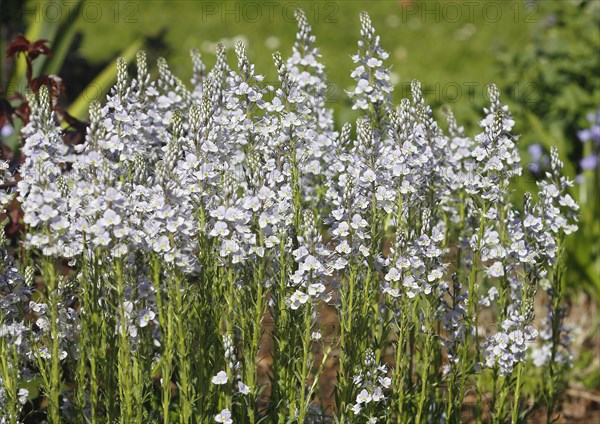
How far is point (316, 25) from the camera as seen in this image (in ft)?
34.2

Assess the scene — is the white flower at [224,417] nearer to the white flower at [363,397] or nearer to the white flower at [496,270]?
the white flower at [363,397]

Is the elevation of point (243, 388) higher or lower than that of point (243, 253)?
lower

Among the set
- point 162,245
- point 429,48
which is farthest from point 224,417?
point 429,48

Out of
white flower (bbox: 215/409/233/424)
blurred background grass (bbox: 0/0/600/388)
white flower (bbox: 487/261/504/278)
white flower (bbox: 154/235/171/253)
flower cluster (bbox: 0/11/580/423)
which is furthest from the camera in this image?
blurred background grass (bbox: 0/0/600/388)

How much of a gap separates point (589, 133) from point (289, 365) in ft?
13.2

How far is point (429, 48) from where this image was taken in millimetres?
9945

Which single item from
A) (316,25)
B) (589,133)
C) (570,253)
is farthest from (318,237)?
(316,25)

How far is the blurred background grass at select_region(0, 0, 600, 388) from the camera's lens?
6012 millimetres

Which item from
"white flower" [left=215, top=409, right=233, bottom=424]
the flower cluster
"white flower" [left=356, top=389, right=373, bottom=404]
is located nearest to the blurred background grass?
the flower cluster

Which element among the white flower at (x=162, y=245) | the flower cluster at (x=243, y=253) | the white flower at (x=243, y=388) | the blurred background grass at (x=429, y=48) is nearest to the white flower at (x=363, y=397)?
the flower cluster at (x=243, y=253)

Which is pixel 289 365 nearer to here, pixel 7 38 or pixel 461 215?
pixel 461 215

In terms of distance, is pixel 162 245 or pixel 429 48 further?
pixel 429 48

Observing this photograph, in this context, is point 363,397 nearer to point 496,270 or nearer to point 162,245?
point 496,270

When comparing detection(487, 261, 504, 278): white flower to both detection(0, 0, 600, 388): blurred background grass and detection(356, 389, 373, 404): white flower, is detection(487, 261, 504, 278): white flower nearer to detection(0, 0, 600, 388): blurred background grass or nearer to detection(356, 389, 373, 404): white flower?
detection(356, 389, 373, 404): white flower
